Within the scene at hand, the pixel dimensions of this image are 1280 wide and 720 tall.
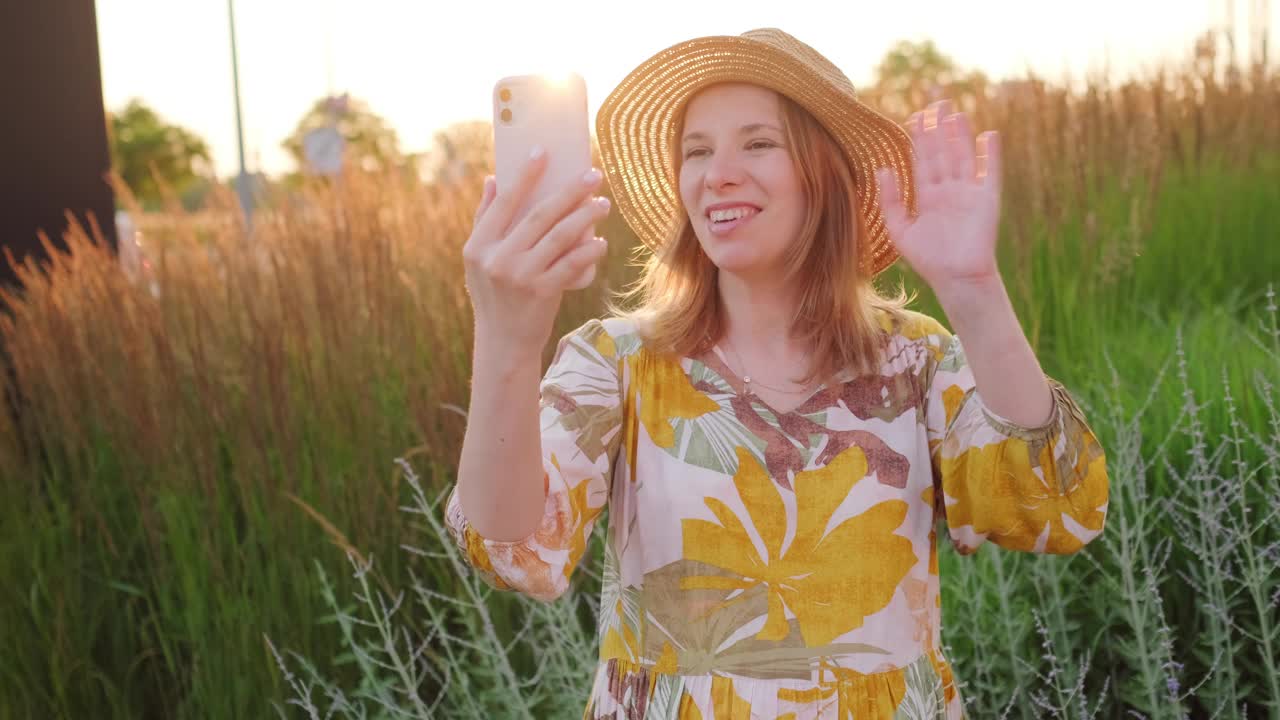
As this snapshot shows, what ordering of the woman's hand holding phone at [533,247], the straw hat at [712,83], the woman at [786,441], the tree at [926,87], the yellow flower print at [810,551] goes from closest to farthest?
the woman's hand holding phone at [533,247], the woman at [786,441], the yellow flower print at [810,551], the straw hat at [712,83], the tree at [926,87]

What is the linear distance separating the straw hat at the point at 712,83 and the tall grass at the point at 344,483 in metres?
0.77

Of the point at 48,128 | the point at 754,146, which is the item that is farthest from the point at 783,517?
the point at 48,128

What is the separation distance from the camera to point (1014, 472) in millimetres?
1555

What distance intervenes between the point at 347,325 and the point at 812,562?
76.1 inches

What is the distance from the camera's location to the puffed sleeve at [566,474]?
1518mm

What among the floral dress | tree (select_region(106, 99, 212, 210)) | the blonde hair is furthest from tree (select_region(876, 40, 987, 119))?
tree (select_region(106, 99, 212, 210))

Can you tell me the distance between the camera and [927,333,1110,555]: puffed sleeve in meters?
1.53

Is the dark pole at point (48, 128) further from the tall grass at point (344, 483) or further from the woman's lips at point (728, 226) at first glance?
the woman's lips at point (728, 226)

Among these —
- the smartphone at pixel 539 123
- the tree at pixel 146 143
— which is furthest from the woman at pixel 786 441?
the tree at pixel 146 143

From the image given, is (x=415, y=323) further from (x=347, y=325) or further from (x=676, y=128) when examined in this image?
(x=676, y=128)

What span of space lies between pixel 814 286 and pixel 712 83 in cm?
33

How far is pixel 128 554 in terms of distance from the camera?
314 centimetres

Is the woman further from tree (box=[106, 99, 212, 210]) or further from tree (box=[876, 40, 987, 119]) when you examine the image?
tree (box=[106, 99, 212, 210])

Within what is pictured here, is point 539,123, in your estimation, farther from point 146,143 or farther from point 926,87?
point 146,143
